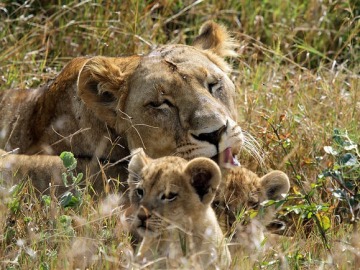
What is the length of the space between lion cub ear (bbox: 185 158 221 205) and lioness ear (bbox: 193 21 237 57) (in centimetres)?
189

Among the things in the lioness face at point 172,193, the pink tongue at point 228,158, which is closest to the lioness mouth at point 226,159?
the pink tongue at point 228,158

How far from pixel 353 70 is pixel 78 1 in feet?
7.10

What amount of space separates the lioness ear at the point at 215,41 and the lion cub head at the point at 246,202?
3.90 ft

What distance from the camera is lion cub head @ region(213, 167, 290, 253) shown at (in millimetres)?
5246

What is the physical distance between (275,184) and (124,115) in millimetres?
943

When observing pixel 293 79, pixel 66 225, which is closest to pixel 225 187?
pixel 66 225

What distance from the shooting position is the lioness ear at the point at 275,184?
18.2 feet

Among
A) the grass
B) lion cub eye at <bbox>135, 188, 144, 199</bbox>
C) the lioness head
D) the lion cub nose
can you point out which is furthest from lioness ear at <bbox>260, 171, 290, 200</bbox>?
the lion cub nose

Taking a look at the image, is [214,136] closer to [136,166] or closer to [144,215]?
[136,166]

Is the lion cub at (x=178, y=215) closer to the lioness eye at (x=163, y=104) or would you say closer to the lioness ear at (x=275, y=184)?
the lioness ear at (x=275, y=184)

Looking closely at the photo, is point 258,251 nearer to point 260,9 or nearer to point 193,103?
point 193,103

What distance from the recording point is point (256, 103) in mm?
7184

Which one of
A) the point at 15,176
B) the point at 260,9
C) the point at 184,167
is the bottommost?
the point at 260,9

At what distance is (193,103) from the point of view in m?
5.80
